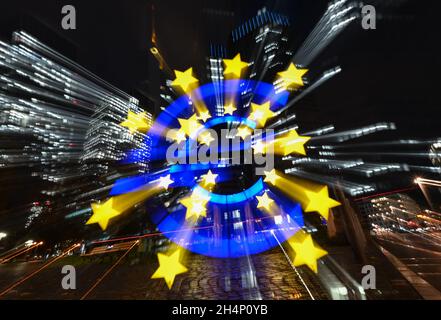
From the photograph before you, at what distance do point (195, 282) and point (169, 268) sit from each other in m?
2.47

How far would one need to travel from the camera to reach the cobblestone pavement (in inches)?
250

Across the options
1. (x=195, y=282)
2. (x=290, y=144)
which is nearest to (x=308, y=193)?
(x=290, y=144)

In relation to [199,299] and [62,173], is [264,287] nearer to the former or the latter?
[199,299]

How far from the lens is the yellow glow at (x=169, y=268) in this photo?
8163 mm

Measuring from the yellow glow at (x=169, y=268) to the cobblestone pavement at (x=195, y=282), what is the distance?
0.74 feet

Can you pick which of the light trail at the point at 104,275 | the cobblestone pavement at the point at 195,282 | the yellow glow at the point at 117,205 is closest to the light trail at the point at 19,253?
the yellow glow at the point at 117,205

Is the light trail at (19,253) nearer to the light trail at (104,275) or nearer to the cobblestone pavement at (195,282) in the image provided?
the cobblestone pavement at (195,282)

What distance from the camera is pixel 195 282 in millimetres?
7402

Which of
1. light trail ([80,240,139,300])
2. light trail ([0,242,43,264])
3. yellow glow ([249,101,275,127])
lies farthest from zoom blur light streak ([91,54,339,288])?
light trail ([0,242,43,264])

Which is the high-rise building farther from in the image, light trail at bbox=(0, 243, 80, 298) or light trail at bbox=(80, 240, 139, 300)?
light trail at bbox=(80, 240, 139, 300)

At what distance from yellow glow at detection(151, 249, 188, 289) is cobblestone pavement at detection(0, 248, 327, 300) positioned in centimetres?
23

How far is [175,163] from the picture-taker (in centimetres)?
1419
